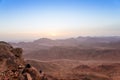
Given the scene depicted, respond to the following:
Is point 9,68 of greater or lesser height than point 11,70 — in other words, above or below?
above

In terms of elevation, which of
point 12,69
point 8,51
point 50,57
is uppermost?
point 8,51

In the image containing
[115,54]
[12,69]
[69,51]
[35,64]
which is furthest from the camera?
[69,51]

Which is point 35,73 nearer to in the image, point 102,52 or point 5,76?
point 5,76

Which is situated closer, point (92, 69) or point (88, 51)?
point (92, 69)

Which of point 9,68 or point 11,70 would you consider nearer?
point 11,70

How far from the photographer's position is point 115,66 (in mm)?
46062

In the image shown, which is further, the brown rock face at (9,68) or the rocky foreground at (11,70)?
the rocky foreground at (11,70)

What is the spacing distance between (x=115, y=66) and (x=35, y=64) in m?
Result: 19.1

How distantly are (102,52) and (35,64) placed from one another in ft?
111

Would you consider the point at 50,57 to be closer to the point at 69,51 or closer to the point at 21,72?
the point at 69,51

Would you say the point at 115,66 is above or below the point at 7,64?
below

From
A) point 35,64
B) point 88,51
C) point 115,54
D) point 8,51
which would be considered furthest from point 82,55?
point 8,51

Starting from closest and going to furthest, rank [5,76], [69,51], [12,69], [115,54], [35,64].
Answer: [5,76], [12,69], [35,64], [115,54], [69,51]

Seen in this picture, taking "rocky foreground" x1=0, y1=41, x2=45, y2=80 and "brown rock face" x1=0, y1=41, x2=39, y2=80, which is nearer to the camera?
"brown rock face" x1=0, y1=41, x2=39, y2=80
